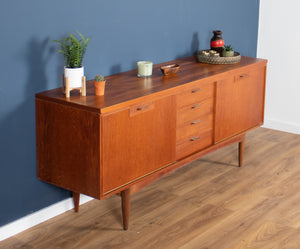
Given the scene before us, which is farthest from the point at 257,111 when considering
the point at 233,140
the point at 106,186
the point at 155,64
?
the point at 106,186

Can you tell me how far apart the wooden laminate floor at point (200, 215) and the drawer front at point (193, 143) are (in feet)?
1.01

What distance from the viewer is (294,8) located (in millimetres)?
4383

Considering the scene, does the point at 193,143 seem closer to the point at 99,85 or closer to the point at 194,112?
the point at 194,112

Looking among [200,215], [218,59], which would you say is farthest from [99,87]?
[218,59]

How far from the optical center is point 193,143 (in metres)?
3.27

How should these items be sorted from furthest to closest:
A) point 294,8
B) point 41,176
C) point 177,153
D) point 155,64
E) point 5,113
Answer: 1. point 294,8
2. point 155,64
3. point 177,153
4. point 41,176
5. point 5,113

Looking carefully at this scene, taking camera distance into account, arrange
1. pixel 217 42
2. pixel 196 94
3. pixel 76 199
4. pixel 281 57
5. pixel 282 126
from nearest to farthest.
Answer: pixel 76 199
pixel 196 94
pixel 217 42
pixel 281 57
pixel 282 126

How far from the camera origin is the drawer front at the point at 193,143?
10.4 feet

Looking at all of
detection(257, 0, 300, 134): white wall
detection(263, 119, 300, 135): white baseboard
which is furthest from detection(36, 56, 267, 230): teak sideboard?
detection(263, 119, 300, 135): white baseboard

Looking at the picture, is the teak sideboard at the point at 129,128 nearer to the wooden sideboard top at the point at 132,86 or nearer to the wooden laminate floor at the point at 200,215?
the wooden sideboard top at the point at 132,86

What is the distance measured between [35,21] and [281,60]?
2583mm

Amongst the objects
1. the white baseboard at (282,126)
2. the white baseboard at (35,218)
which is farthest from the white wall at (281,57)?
the white baseboard at (35,218)

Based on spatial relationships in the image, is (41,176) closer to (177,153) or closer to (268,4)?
(177,153)

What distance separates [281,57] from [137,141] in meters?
2.27
